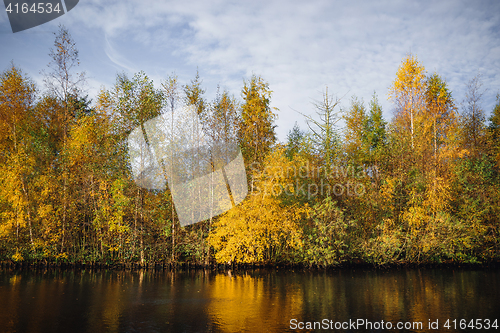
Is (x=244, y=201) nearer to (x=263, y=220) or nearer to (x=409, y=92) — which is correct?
(x=263, y=220)

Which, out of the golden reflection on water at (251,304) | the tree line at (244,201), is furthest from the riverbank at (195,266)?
the golden reflection on water at (251,304)

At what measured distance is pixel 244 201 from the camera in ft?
68.0

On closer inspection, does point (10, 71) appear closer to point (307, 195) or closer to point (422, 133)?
point (307, 195)

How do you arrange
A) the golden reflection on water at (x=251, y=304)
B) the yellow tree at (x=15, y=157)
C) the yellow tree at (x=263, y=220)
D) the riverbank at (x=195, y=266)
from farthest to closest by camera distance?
the riverbank at (x=195, y=266) < the yellow tree at (x=15, y=157) < the yellow tree at (x=263, y=220) < the golden reflection on water at (x=251, y=304)

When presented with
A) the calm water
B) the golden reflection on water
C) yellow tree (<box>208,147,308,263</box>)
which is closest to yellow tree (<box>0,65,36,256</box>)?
the calm water

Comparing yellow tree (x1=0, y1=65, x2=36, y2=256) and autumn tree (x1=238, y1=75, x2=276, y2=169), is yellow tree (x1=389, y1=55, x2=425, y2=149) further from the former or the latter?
yellow tree (x1=0, y1=65, x2=36, y2=256)

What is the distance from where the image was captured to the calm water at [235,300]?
902cm

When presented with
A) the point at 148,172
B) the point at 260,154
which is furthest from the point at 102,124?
the point at 260,154

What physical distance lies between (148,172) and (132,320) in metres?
13.3

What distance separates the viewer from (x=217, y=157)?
23.3 meters

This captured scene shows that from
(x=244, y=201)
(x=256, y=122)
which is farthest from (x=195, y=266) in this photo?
(x=256, y=122)

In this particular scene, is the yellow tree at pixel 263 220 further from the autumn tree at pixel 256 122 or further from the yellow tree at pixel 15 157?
the yellow tree at pixel 15 157

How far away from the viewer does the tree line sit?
66.9 ft

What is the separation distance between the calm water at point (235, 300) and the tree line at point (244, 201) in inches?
96.3
